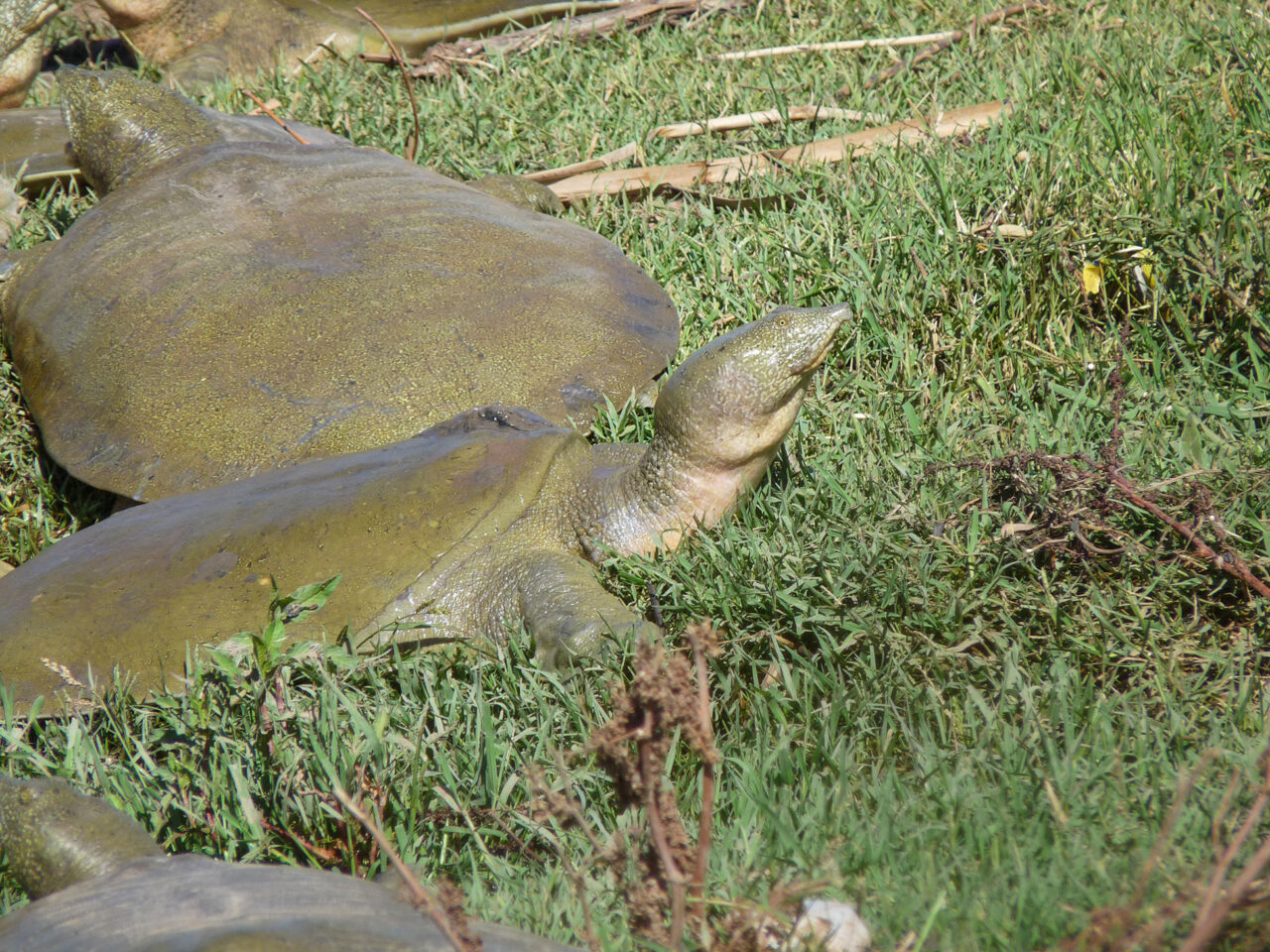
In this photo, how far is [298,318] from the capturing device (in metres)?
3.05

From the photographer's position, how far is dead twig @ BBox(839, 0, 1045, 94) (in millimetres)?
4520

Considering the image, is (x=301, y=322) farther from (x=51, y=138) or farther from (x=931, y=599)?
(x=51, y=138)

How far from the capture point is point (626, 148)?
430 cm

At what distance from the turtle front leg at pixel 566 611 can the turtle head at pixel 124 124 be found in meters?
2.43

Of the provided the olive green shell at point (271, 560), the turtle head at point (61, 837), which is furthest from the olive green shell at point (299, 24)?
the turtle head at point (61, 837)

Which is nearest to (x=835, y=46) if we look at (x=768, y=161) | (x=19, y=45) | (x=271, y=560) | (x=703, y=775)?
(x=768, y=161)

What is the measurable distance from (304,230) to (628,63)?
6.95 ft

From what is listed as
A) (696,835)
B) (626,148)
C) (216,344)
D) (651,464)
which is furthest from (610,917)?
(626,148)

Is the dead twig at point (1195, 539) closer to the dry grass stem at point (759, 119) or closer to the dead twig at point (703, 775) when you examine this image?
the dead twig at point (703, 775)

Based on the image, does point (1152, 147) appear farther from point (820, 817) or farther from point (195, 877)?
point (195, 877)

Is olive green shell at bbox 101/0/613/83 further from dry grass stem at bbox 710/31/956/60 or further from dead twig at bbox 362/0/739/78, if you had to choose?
dry grass stem at bbox 710/31/956/60

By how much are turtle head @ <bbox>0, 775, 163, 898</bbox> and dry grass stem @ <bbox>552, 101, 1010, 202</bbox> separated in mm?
2825

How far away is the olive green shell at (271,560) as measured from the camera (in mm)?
2248

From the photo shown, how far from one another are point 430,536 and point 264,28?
476 cm
